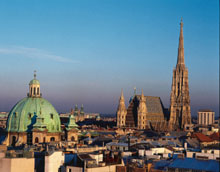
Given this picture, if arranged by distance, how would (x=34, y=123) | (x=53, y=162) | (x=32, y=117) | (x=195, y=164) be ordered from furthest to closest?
(x=32, y=117)
(x=34, y=123)
(x=53, y=162)
(x=195, y=164)

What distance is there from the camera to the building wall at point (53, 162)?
63.5 metres

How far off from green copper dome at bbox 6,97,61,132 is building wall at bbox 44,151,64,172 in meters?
38.3

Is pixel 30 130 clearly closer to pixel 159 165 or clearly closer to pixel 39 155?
pixel 39 155

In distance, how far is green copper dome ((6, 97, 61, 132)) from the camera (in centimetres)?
10388

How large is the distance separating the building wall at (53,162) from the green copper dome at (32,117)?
38295 millimetres

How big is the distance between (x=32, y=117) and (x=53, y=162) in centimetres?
4218

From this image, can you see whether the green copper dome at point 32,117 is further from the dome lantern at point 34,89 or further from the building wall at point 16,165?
the building wall at point 16,165

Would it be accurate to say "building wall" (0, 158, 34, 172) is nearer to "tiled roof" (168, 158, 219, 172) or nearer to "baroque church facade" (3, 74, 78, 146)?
"tiled roof" (168, 158, 219, 172)

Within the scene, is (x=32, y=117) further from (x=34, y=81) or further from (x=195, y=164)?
(x=195, y=164)

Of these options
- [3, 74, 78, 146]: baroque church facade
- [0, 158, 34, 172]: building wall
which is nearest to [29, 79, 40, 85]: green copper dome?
[3, 74, 78, 146]: baroque church facade

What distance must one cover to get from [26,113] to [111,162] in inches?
1752

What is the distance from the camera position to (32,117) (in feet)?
345

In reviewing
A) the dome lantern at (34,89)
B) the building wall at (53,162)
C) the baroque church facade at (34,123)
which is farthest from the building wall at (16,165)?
the dome lantern at (34,89)

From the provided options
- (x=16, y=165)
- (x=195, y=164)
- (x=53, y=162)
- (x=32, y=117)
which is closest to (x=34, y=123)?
(x=32, y=117)
